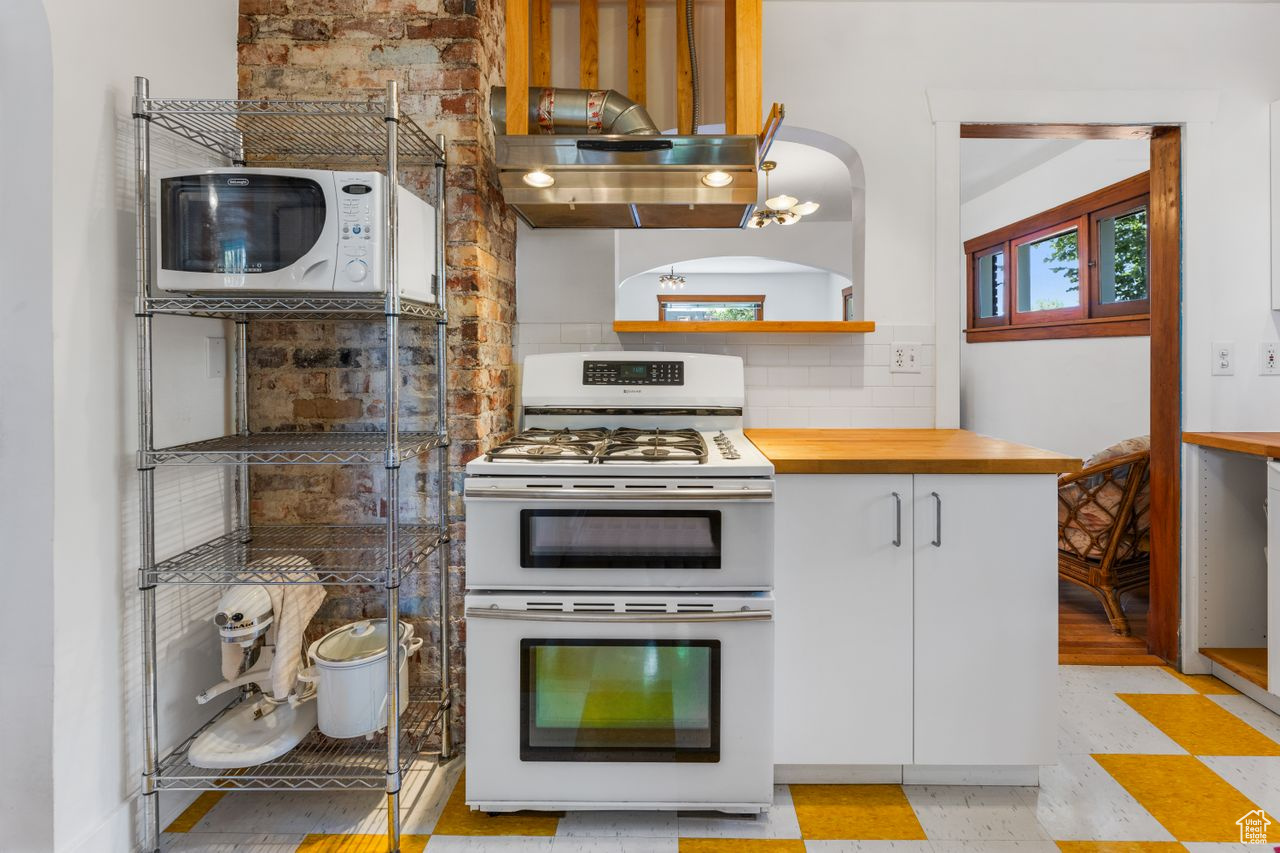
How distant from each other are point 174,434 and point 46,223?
0.56 m

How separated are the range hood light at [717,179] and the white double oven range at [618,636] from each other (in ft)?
2.93

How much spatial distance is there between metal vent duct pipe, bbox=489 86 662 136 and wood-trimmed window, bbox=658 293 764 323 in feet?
25.0

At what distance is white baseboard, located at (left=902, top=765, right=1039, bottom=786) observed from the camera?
194 centimetres

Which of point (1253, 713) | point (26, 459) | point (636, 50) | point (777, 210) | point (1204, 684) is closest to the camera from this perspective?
point (26, 459)

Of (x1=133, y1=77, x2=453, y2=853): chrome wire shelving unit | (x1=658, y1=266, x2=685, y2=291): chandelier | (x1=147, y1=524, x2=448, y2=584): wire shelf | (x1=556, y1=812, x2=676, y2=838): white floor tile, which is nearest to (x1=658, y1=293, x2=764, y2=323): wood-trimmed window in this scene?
(x1=658, y1=266, x2=685, y2=291): chandelier

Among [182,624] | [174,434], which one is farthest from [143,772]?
[174,434]

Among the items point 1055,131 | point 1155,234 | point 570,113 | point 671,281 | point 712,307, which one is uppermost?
point 671,281

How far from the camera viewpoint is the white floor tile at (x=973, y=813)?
1.76 meters

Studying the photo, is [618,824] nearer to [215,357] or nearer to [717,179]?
[215,357]

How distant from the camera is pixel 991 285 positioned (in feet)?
17.2

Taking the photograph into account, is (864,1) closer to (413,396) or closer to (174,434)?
(413,396)

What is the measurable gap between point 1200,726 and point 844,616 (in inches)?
52.5

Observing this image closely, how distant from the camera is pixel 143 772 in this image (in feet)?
5.53

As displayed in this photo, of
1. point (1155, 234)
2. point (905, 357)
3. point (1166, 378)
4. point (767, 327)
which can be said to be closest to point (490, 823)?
point (767, 327)
